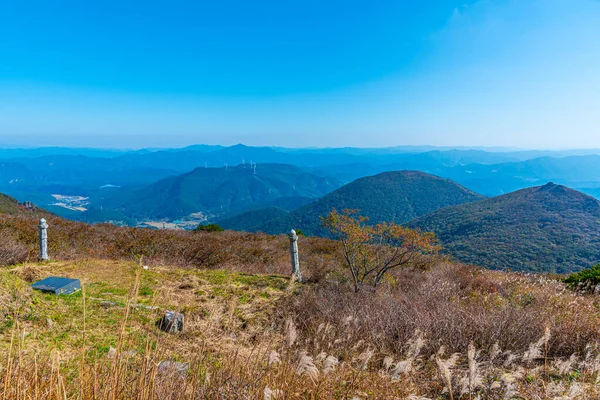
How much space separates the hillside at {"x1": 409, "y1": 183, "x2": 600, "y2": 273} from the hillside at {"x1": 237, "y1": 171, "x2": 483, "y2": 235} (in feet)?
131

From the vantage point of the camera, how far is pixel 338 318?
17.2ft

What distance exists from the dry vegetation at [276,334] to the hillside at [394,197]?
102552 millimetres

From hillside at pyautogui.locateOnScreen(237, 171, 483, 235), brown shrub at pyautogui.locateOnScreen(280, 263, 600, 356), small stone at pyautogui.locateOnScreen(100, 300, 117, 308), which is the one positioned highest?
brown shrub at pyautogui.locateOnScreen(280, 263, 600, 356)

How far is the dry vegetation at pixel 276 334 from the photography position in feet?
7.19

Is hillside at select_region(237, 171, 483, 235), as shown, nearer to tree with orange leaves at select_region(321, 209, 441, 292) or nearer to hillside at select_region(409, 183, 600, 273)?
hillside at select_region(409, 183, 600, 273)

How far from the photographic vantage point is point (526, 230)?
59.7 metres

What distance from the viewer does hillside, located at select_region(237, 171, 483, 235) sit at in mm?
124125

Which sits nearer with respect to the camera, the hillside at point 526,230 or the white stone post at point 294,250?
the white stone post at point 294,250

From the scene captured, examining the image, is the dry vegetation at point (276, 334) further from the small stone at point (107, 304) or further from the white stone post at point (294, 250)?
the white stone post at point (294, 250)

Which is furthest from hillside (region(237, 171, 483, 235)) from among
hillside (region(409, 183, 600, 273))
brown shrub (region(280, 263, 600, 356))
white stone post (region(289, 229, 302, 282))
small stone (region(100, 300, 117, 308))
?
small stone (region(100, 300, 117, 308))

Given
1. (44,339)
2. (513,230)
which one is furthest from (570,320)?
(513,230)

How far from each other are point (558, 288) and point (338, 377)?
868 centimetres

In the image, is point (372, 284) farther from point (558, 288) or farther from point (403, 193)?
point (403, 193)

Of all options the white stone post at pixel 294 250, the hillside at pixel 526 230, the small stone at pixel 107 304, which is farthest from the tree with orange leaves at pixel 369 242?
the hillside at pixel 526 230
